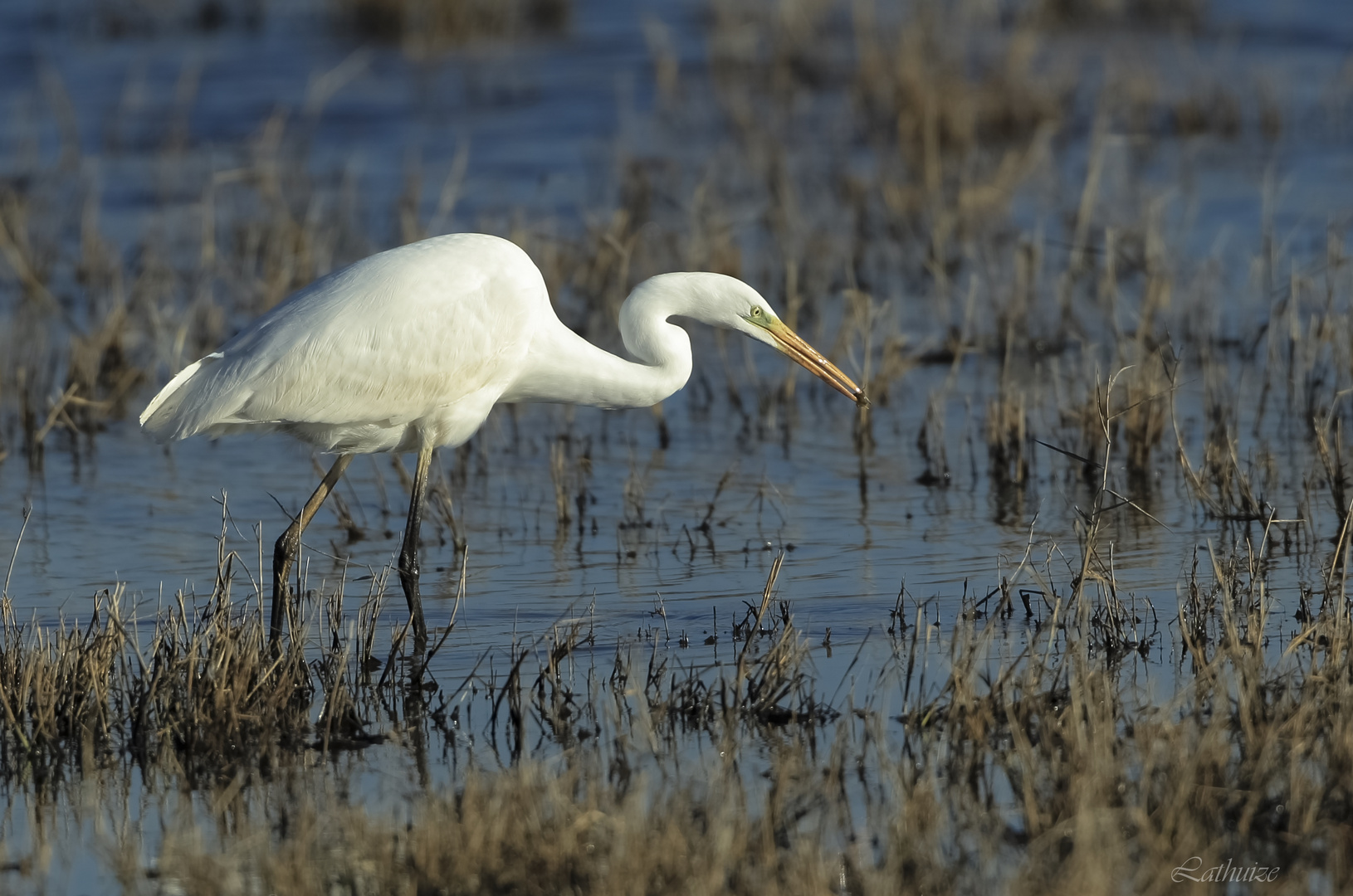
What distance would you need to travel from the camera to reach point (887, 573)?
240 inches

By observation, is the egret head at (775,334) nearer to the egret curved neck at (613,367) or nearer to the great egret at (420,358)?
the great egret at (420,358)

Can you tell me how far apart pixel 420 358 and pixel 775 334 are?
119 centimetres

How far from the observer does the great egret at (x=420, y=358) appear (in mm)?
5836

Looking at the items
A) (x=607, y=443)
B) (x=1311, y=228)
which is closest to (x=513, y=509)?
(x=607, y=443)

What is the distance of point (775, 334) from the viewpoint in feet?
20.4

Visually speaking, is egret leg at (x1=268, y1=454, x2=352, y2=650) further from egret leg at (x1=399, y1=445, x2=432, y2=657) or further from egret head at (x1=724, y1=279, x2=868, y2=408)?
egret head at (x1=724, y1=279, x2=868, y2=408)

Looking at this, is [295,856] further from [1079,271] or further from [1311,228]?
[1311,228]

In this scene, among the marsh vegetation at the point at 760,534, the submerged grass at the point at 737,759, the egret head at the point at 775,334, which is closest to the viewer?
the submerged grass at the point at 737,759

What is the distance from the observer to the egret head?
20.2 feet

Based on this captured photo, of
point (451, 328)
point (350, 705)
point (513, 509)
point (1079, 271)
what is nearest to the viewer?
point (350, 705)

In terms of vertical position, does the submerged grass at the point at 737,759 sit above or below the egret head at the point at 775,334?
below

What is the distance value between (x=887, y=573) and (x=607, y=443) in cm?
239

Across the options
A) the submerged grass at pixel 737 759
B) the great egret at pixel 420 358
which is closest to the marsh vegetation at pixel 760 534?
the submerged grass at pixel 737 759

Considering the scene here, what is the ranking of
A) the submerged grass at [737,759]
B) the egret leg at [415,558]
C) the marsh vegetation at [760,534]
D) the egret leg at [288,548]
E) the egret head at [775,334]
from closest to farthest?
the submerged grass at [737,759]
the marsh vegetation at [760,534]
the egret leg at [415,558]
the egret leg at [288,548]
the egret head at [775,334]
